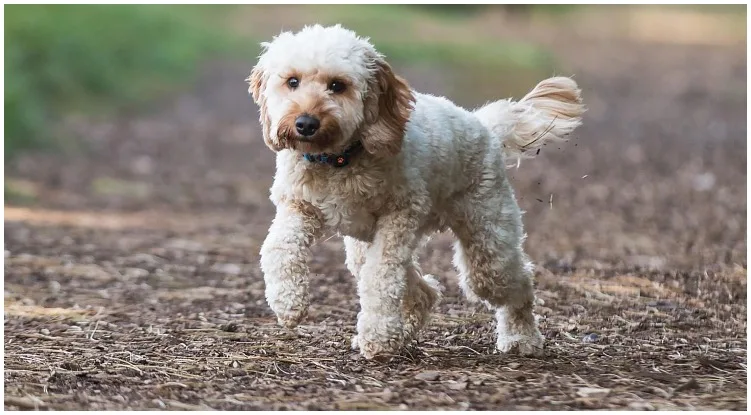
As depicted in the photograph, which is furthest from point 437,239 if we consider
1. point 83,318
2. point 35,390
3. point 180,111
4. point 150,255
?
point 180,111

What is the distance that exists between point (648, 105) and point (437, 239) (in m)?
12.4

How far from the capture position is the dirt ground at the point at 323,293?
211 inches

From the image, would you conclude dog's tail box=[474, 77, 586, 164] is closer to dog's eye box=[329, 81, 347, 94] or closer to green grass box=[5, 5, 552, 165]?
dog's eye box=[329, 81, 347, 94]

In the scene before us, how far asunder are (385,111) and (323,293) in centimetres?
255

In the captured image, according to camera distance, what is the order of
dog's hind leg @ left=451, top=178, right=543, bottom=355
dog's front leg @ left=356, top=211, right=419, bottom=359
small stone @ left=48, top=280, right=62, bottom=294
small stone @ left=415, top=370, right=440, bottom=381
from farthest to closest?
small stone @ left=48, top=280, right=62, bottom=294
dog's hind leg @ left=451, top=178, right=543, bottom=355
dog's front leg @ left=356, top=211, right=419, bottom=359
small stone @ left=415, top=370, right=440, bottom=381

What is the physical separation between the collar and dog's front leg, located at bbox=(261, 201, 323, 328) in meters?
0.23

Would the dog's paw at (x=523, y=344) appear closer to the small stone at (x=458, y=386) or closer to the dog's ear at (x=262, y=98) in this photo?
the small stone at (x=458, y=386)

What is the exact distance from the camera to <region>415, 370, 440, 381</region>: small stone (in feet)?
18.0

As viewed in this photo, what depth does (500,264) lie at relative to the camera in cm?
617

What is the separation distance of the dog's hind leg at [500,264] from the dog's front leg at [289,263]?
3.05ft

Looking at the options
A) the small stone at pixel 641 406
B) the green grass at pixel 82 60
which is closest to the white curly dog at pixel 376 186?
the small stone at pixel 641 406

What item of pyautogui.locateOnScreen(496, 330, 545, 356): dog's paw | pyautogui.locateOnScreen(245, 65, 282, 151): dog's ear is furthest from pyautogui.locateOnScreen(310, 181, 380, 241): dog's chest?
pyautogui.locateOnScreen(496, 330, 545, 356): dog's paw

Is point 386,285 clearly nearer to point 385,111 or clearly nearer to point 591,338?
point 385,111

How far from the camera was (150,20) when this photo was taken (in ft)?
78.7
